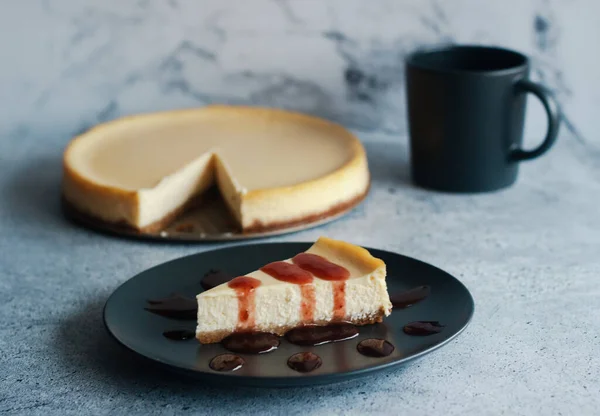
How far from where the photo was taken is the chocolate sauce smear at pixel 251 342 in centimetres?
108

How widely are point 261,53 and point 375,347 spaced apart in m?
1.12

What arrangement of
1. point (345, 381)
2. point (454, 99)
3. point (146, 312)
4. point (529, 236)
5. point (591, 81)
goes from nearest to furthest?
1. point (345, 381)
2. point (146, 312)
3. point (529, 236)
4. point (454, 99)
5. point (591, 81)

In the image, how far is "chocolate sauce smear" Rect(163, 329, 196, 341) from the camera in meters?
1.10

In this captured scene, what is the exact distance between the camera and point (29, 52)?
2039 millimetres

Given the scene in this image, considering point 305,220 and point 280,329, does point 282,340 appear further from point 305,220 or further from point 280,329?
point 305,220

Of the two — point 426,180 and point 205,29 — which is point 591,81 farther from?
point 205,29

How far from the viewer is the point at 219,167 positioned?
1.68 metres

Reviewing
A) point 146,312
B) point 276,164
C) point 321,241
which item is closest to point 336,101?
point 276,164

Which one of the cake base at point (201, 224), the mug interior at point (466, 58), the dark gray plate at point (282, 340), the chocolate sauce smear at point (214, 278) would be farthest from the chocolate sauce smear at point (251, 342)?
the mug interior at point (466, 58)

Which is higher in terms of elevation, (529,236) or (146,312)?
(146,312)

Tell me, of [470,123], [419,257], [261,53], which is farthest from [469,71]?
[261,53]

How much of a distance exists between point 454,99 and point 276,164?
354mm

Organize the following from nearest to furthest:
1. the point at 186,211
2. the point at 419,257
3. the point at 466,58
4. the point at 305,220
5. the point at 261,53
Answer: the point at 419,257 < the point at 305,220 < the point at 186,211 < the point at 466,58 < the point at 261,53

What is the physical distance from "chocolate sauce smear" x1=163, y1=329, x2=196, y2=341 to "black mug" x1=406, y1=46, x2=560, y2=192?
2.51 ft
